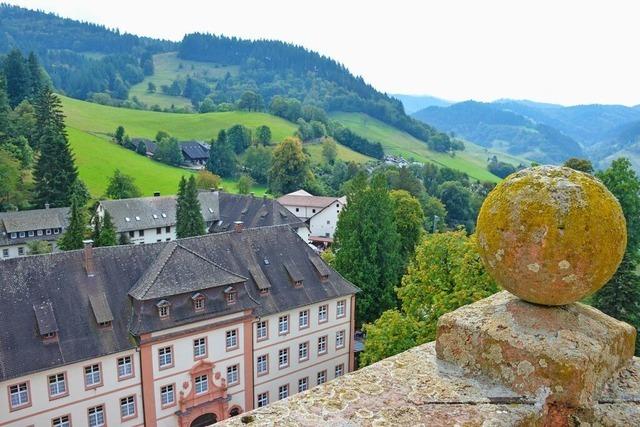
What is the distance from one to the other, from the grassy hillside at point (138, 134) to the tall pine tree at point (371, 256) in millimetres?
Result: 59228

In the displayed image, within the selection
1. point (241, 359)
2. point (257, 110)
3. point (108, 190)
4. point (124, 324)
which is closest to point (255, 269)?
point (241, 359)

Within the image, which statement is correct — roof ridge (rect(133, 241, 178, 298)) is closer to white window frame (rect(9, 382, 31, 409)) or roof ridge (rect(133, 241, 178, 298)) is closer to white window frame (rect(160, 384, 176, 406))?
white window frame (rect(160, 384, 176, 406))

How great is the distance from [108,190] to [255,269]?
185 feet

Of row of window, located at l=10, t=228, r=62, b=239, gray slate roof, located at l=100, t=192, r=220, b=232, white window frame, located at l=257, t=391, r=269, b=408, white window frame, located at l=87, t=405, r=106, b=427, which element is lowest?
white window frame, located at l=257, t=391, r=269, b=408

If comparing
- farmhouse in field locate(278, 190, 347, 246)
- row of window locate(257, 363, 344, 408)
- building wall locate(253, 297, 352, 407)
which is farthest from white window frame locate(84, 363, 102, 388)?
farmhouse in field locate(278, 190, 347, 246)

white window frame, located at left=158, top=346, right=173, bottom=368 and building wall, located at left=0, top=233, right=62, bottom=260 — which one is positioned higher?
white window frame, located at left=158, top=346, right=173, bottom=368

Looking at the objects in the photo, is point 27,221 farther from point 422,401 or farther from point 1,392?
point 422,401

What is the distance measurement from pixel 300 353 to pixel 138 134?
4611 inches

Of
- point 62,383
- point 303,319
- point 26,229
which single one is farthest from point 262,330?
point 26,229

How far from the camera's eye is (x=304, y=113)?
17600 cm

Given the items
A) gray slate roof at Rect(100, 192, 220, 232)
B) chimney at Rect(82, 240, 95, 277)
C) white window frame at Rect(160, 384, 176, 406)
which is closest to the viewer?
white window frame at Rect(160, 384, 176, 406)

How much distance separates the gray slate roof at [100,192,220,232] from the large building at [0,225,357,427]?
117ft

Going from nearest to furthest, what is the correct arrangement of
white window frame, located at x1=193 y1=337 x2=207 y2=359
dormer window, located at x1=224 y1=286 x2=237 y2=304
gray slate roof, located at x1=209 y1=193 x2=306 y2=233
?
white window frame, located at x1=193 y1=337 x2=207 y2=359 < dormer window, located at x1=224 y1=286 x2=237 y2=304 < gray slate roof, located at x1=209 y1=193 x2=306 y2=233

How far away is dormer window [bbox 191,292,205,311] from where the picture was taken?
27.7m
